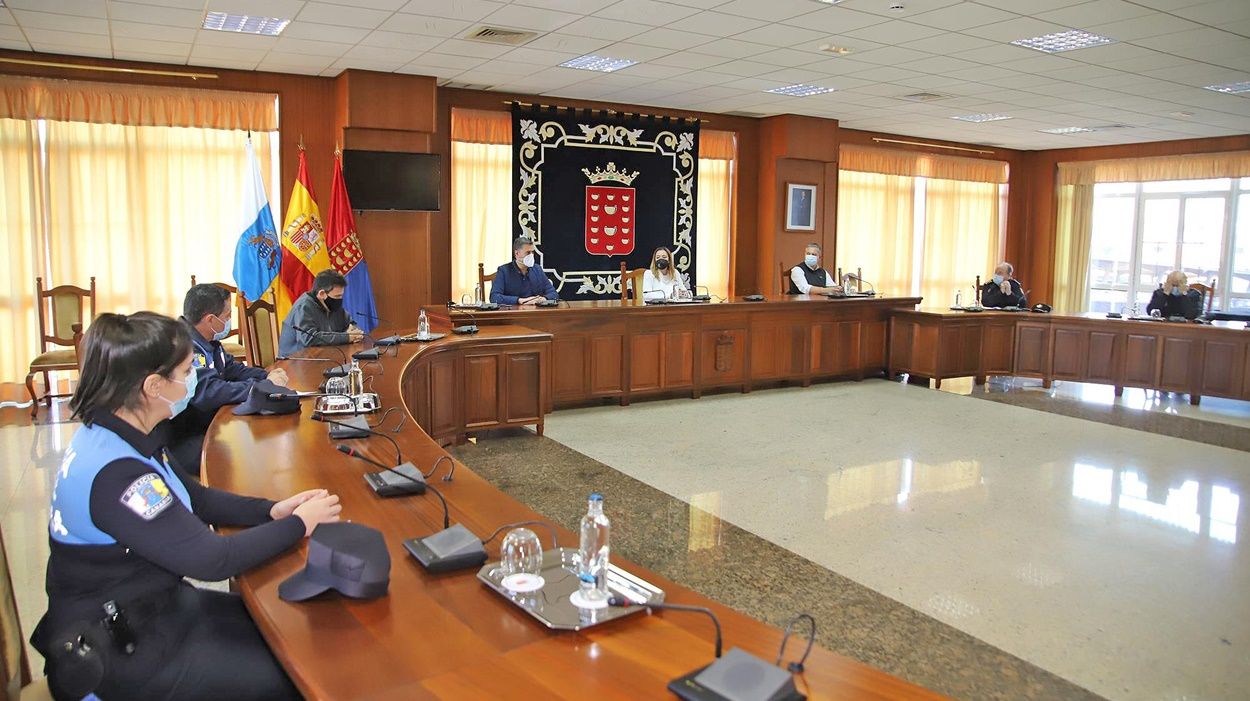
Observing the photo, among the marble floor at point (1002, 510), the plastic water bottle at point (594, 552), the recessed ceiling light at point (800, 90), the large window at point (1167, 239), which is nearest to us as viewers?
the plastic water bottle at point (594, 552)

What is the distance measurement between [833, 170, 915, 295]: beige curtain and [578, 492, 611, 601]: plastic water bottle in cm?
981

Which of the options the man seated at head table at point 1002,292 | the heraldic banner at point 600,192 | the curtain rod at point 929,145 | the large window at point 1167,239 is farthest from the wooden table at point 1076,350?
the curtain rod at point 929,145

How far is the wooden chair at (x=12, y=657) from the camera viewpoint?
1642 mm

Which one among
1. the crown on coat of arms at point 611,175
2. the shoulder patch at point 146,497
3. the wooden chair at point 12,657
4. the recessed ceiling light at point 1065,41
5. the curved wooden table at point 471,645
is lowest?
the wooden chair at point 12,657

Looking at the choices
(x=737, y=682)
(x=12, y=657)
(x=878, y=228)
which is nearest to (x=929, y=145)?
(x=878, y=228)

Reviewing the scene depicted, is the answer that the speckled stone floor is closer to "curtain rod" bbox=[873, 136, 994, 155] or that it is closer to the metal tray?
the metal tray

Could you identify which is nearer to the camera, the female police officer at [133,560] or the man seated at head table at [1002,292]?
the female police officer at [133,560]

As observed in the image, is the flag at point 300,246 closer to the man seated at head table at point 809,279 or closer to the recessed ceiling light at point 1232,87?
the man seated at head table at point 809,279

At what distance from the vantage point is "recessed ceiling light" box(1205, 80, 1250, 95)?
7.37 metres

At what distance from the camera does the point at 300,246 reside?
23.9 ft

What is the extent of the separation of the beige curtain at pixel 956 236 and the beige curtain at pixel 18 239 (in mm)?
10604

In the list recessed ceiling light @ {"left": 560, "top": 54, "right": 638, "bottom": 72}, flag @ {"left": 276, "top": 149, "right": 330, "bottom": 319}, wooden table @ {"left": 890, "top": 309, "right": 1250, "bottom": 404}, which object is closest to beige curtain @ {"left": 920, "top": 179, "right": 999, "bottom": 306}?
wooden table @ {"left": 890, "top": 309, "right": 1250, "bottom": 404}

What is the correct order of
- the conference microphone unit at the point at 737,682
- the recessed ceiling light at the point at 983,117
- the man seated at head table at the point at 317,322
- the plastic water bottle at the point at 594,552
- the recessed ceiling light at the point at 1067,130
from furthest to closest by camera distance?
the recessed ceiling light at the point at 1067,130 < the recessed ceiling light at the point at 983,117 < the man seated at head table at the point at 317,322 < the plastic water bottle at the point at 594,552 < the conference microphone unit at the point at 737,682

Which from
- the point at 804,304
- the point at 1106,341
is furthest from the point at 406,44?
the point at 1106,341
